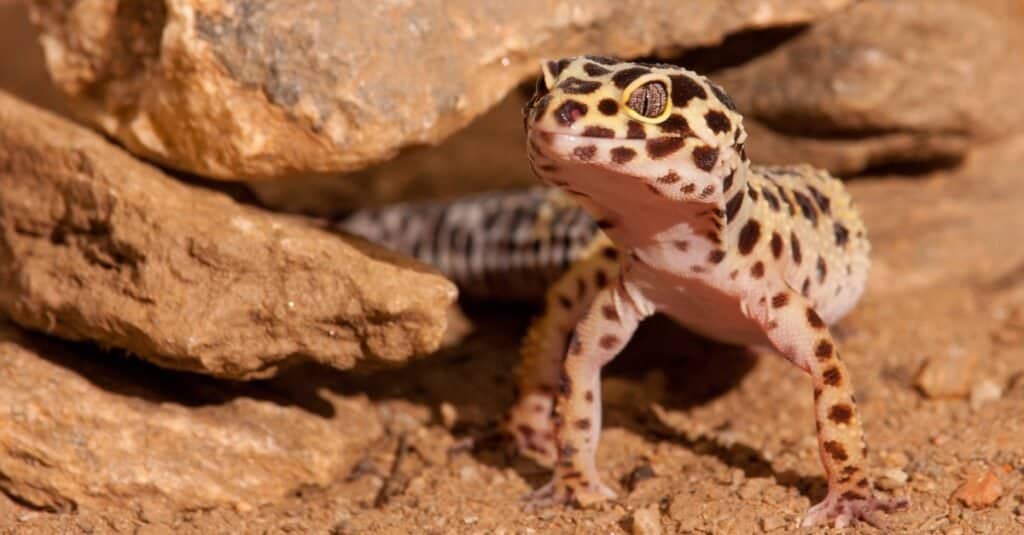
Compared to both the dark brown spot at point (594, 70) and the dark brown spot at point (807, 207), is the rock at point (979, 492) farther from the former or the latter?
the dark brown spot at point (594, 70)

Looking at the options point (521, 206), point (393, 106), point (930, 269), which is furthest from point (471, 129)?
point (393, 106)

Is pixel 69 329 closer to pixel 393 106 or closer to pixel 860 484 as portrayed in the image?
→ pixel 393 106

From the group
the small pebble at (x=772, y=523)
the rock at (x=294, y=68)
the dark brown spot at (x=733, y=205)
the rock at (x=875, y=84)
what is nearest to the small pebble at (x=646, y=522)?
the small pebble at (x=772, y=523)

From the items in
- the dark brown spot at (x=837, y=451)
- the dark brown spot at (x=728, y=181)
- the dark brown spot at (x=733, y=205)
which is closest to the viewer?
the dark brown spot at (x=728, y=181)

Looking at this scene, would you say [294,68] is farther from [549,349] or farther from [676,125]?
[549,349]

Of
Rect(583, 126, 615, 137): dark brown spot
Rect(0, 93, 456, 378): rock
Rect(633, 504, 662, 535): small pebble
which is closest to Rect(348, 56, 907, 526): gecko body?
Rect(583, 126, 615, 137): dark brown spot

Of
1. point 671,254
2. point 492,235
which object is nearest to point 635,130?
point 671,254

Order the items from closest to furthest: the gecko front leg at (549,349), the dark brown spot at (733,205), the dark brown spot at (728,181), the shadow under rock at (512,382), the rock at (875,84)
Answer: the dark brown spot at (728,181) → the dark brown spot at (733,205) → the gecko front leg at (549,349) → the shadow under rock at (512,382) → the rock at (875,84)

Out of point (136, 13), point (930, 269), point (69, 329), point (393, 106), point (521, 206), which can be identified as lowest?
point (930, 269)

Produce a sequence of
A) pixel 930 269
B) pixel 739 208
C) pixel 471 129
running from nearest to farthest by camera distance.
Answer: pixel 739 208
pixel 930 269
pixel 471 129
